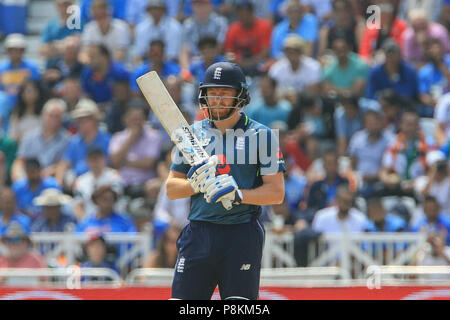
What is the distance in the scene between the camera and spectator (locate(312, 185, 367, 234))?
1023cm

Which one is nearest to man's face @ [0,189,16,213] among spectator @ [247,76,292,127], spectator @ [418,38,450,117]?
spectator @ [247,76,292,127]

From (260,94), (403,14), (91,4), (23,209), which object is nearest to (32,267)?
(23,209)

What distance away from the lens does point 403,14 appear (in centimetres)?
1321

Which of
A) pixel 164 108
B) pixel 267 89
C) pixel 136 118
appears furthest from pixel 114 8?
pixel 164 108

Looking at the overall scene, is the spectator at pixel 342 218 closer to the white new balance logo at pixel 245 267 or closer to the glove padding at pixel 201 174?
the white new balance logo at pixel 245 267

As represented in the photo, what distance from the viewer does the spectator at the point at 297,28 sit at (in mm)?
12539

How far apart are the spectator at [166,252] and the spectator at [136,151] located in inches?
68.1

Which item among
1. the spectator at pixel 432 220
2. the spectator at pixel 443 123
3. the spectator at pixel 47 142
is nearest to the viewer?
the spectator at pixel 432 220

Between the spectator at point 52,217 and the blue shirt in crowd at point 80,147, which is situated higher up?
the blue shirt in crowd at point 80,147

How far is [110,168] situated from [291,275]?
3.20m

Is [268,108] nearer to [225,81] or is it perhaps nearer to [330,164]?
[330,164]

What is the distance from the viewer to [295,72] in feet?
39.9

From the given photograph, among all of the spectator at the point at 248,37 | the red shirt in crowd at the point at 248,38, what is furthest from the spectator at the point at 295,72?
the red shirt in crowd at the point at 248,38
